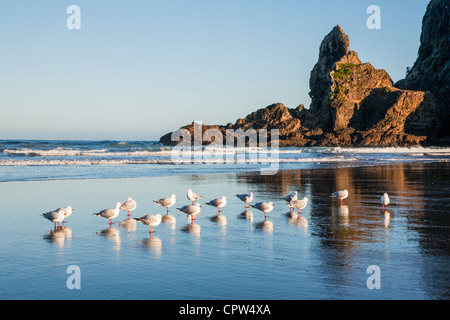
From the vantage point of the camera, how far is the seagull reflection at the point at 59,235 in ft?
30.6

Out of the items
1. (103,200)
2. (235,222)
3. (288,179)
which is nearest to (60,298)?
(235,222)

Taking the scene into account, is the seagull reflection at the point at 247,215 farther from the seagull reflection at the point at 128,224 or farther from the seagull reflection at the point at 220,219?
the seagull reflection at the point at 128,224

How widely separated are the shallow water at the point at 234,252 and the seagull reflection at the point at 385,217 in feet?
0.08

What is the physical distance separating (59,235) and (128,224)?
183 cm

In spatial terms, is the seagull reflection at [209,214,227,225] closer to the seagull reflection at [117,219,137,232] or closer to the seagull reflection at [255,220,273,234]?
the seagull reflection at [255,220,273,234]

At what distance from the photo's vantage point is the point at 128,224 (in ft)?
37.2

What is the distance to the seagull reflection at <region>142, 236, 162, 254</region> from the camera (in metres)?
8.64

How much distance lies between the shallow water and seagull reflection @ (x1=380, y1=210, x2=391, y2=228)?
2 cm
